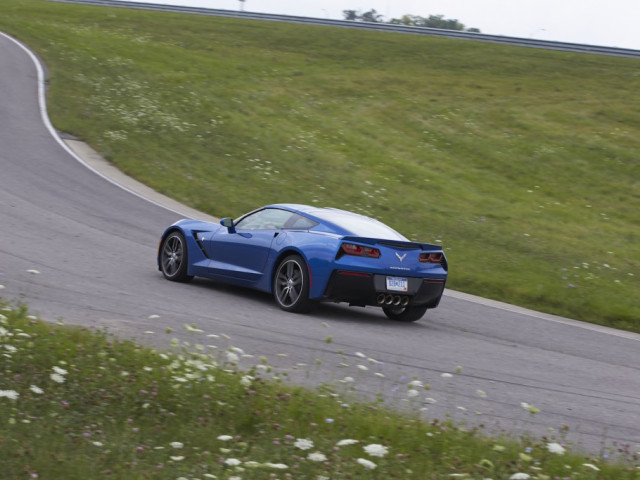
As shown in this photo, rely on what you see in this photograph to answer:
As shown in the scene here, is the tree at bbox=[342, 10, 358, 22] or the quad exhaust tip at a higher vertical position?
the tree at bbox=[342, 10, 358, 22]

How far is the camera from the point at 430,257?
35.9ft

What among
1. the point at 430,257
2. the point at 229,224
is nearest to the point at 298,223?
the point at 229,224

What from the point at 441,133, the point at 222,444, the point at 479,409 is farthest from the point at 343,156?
the point at 222,444

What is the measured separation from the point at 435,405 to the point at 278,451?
2.15 m

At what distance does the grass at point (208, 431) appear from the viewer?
4.78 metres

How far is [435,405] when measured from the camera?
699cm

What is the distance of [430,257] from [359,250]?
101cm

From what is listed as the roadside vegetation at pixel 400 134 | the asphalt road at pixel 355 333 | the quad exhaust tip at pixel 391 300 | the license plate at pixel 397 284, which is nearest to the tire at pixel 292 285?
the asphalt road at pixel 355 333

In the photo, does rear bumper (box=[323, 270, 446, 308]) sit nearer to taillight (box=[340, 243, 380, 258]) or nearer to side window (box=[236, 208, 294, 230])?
taillight (box=[340, 243, 380, 258])

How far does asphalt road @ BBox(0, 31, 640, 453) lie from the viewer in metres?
7.39

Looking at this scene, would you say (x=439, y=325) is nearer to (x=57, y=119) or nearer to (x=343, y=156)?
(x=343, y=156)

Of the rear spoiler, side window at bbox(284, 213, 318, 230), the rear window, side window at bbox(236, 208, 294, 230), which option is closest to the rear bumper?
the rear spoiler

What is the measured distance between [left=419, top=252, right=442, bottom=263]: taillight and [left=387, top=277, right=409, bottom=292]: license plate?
0.36 meters

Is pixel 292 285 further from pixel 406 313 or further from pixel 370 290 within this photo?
pixel 406 313
